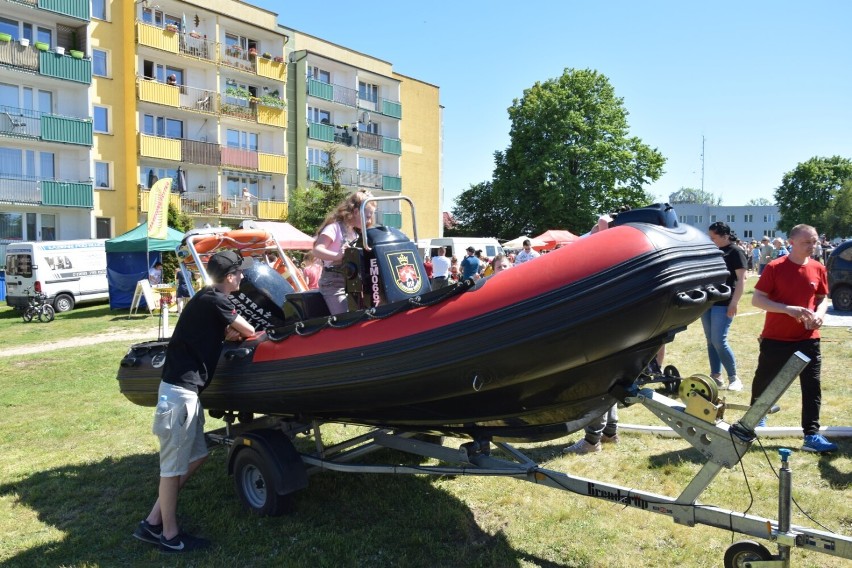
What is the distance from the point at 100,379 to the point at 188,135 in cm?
2299

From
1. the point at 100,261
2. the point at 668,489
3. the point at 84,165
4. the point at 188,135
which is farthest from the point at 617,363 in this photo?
the point at 188,135

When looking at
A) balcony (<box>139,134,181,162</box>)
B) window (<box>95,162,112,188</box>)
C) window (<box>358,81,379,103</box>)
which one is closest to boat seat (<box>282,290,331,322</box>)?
balcony (<box>139,134,181,162</box>)

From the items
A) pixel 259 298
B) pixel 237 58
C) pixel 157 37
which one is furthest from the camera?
pixel 237 58

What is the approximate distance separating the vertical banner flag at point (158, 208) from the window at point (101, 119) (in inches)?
495

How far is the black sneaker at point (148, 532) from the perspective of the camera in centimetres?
378

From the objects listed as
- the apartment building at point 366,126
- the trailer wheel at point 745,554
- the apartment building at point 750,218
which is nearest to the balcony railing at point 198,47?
the apartment building at point 366,126

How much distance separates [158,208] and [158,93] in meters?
13.2

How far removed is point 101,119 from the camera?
2639 centimetres

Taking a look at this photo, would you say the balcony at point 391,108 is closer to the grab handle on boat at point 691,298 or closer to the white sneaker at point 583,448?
the white sneaker at point 583,448

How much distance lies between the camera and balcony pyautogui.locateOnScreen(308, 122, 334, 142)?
115ft

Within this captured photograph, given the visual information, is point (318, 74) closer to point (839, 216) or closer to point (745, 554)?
point (745, 554)

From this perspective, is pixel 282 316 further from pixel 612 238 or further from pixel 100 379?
pixel 100 379

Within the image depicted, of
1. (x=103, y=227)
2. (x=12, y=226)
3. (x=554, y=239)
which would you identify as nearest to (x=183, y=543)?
(x=554, y=239)

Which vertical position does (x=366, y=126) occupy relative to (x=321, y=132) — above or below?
above
